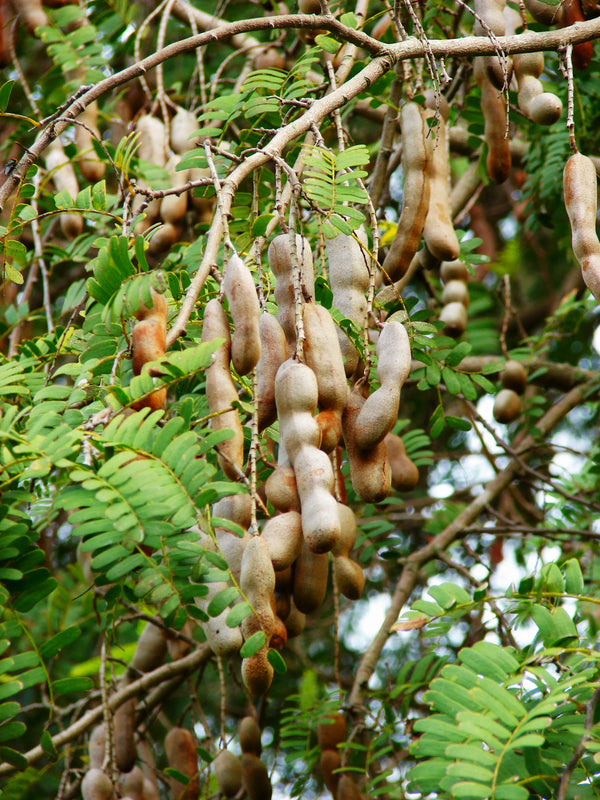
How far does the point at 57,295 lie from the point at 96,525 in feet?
8.40

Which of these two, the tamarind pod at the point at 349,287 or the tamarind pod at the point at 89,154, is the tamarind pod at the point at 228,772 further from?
the tamarind pod at the point at 89,154

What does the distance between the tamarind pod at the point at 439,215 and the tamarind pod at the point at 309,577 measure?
747 mm

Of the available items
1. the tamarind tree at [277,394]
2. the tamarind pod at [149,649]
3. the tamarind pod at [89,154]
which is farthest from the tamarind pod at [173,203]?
the tamarind pod at [149,649]

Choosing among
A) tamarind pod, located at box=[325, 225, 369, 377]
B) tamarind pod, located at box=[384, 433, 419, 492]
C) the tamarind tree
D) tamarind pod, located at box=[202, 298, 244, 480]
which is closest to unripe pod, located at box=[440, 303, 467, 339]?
the tamarind tree

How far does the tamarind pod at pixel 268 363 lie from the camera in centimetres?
118

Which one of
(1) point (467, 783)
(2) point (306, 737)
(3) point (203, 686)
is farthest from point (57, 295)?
(1) point (467, 783)

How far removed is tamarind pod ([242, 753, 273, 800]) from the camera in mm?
1788

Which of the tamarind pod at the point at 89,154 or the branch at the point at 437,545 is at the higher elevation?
the tamarind pod at the point at 89,154

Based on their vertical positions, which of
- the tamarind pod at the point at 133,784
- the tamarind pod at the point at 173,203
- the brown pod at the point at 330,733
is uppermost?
the tamarind pod at the point at 173,203

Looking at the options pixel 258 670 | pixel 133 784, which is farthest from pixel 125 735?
pixel 258 670

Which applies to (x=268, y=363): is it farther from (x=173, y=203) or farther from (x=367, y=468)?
(x=173, y=203)

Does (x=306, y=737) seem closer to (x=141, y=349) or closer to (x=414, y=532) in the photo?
(x=141, y=349)

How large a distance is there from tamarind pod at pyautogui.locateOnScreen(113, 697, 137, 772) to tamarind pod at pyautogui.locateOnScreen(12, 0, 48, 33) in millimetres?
1956

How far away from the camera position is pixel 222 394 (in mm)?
1121
